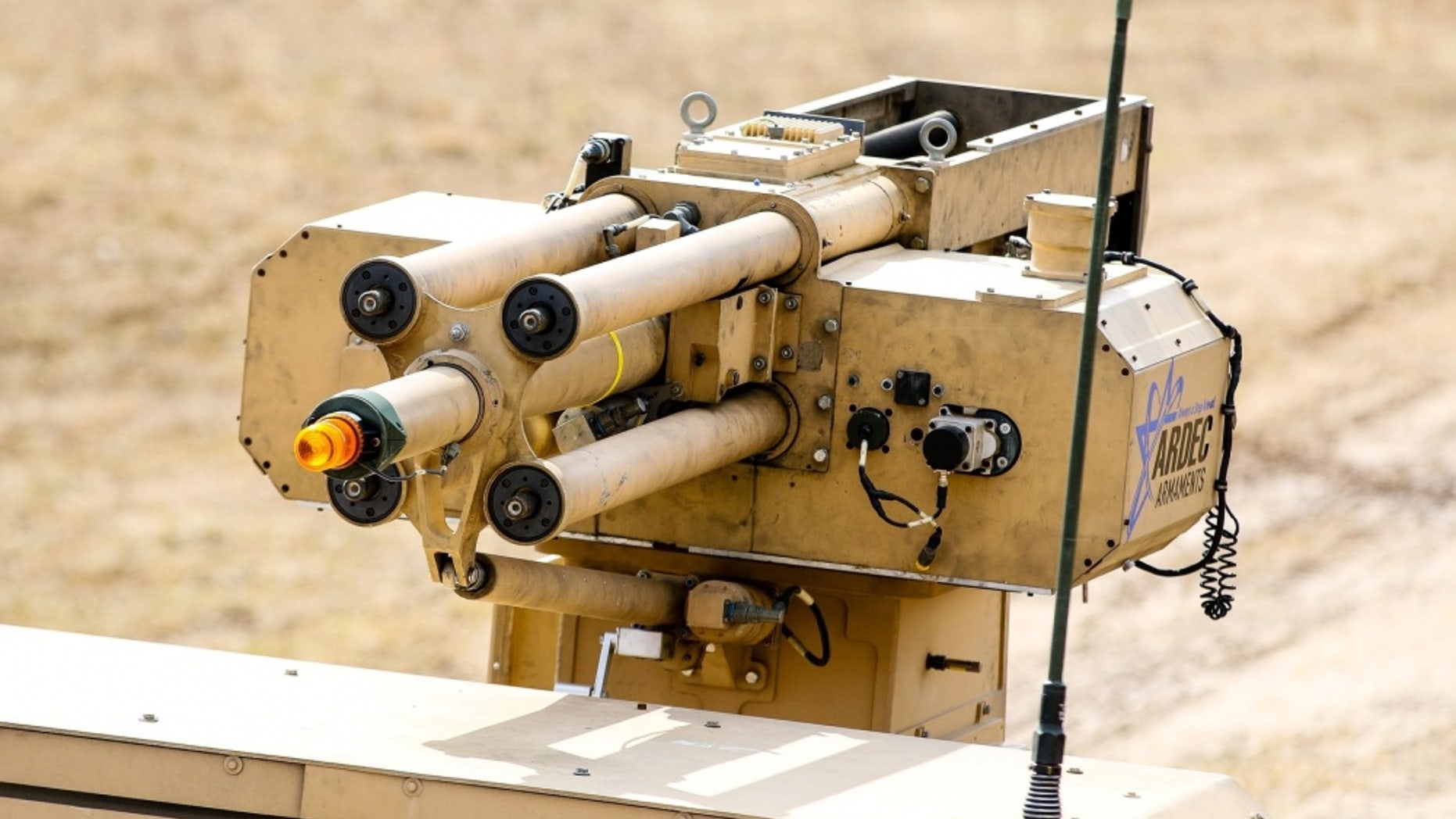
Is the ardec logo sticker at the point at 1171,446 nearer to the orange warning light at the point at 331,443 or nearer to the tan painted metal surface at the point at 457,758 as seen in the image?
the tan painted metal surface at the point at 457,758

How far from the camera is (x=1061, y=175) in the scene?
11.3 m

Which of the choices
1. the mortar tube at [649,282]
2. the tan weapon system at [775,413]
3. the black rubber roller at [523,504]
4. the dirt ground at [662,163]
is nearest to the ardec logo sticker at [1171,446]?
the tan weapon system at [775,413]

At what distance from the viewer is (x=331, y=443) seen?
7312mm

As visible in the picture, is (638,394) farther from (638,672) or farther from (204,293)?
(204,293)

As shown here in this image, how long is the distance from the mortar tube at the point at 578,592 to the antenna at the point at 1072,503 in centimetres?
169

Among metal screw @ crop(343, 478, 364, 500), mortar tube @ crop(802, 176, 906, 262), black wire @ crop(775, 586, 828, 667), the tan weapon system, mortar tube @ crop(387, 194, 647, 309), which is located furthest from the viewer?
black wire @ crop(775, 586, 828, 667)

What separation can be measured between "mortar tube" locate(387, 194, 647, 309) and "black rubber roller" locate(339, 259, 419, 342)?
4 cm

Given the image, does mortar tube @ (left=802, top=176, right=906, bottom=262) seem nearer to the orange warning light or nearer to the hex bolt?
the hex bolt

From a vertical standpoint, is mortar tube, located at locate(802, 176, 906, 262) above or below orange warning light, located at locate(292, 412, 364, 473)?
above

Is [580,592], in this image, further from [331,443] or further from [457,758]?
[331,443]

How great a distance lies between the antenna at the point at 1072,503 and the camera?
7121 mm

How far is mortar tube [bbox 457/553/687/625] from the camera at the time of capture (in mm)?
8352

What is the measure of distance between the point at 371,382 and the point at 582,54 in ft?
56.2

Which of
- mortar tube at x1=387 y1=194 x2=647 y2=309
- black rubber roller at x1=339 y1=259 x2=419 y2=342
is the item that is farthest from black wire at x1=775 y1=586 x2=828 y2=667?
black rubber roller at x1=339 y1=259 x2=419 y2=342
